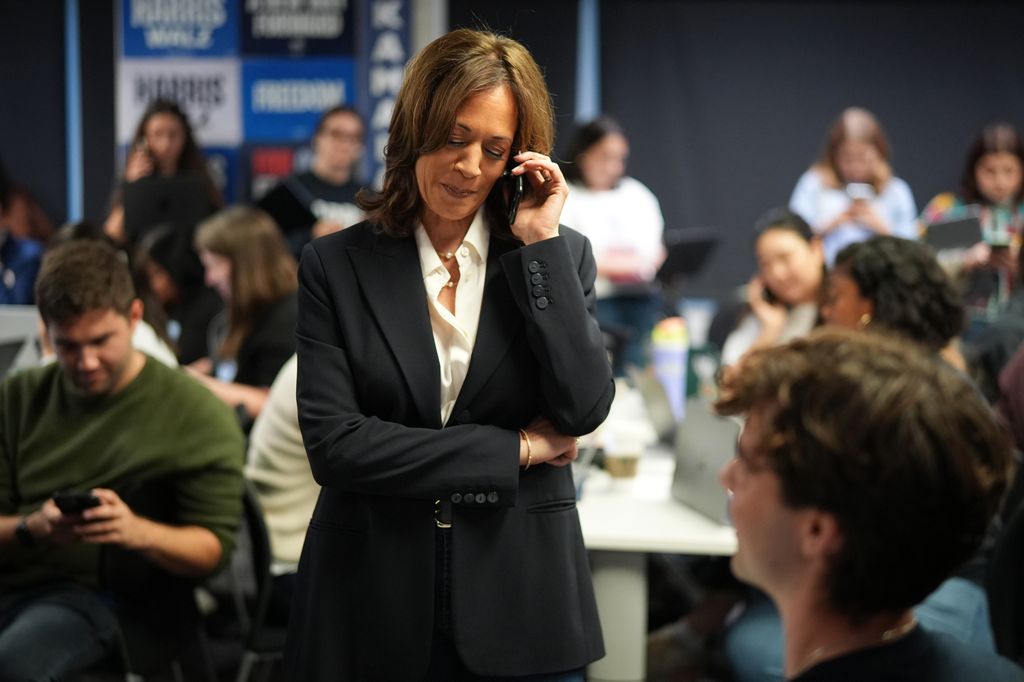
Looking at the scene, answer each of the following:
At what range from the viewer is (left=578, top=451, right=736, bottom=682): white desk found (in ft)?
8.00

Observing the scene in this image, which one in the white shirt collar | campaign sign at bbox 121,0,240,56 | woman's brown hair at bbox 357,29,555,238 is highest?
campaign sign at bbox 121,0,240,56

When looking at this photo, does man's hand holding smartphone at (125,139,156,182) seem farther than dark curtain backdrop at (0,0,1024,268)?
No

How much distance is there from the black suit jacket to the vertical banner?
4972 mm

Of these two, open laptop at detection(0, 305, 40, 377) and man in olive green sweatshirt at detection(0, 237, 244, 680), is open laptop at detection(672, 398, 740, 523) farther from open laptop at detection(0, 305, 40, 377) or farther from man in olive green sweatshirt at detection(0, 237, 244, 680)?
open laptop at detection(0, 305, 40, 377)

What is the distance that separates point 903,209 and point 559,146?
2227 mm

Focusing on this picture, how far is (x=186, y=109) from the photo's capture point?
6.63 meters

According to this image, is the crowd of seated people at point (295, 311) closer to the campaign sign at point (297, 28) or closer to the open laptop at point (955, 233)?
the open laptop at point (955, 233)

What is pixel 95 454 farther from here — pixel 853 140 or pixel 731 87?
pixel 731 87

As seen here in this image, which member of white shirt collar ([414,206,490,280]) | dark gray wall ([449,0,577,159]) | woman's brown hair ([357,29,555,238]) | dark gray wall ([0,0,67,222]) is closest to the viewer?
woman's brown hair ([357,29,555,238])

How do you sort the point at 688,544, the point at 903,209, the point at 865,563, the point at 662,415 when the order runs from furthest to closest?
the point at 903,209
the point at 662,415
the point at 688,544
the point at 865,563

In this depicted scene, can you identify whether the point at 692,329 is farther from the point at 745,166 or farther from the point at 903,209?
the point at 903,209

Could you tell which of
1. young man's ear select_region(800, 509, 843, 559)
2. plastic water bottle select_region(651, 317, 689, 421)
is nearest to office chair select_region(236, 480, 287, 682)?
plastic water bottle select_region(651, 317, 689, 421)

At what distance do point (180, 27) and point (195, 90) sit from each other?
1.19 ft

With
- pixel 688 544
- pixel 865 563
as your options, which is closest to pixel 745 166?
pixel 688 544
